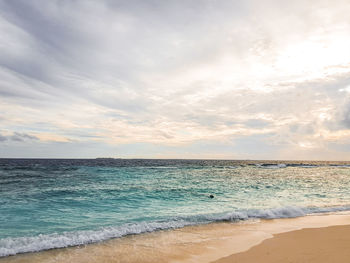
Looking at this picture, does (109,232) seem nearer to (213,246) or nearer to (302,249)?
(213,246)

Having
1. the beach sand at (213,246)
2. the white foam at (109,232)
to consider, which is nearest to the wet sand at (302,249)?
the beach sand at (213,246)

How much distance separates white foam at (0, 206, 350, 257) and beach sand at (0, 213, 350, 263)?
410 millimetres

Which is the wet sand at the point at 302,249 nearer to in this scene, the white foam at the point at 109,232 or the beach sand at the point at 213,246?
the beach sand at the point at 213,246

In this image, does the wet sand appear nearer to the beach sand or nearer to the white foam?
the beach sand

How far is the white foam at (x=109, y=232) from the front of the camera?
319 inches

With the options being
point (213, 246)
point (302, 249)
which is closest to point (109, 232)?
point (213, 246)

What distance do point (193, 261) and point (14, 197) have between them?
16623 millimetres

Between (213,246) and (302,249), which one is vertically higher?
(302,249)

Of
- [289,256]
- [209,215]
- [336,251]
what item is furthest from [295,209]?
[289,256]

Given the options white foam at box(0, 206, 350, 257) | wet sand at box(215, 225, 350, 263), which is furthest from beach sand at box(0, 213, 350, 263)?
white foam at box(0, 206, 350, 257)

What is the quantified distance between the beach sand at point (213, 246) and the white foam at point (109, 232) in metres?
0.41

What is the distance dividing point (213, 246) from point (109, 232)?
14.6 feet

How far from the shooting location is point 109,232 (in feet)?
31.2

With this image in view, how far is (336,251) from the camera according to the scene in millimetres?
7504
